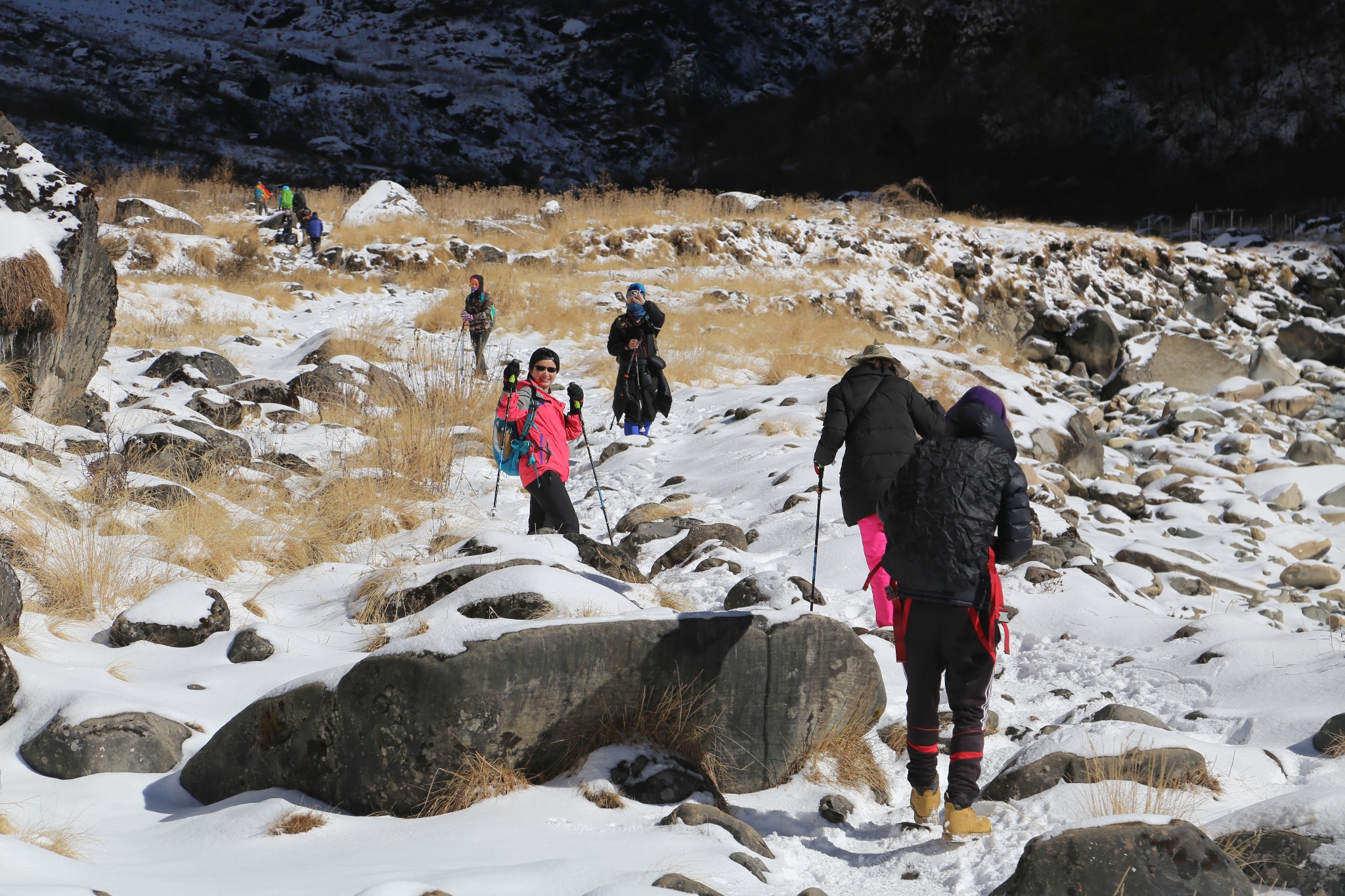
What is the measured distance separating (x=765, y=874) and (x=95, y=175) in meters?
28.2

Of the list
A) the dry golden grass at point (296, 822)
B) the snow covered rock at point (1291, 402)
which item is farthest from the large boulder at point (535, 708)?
the snow covered rock at point (1291, 402)

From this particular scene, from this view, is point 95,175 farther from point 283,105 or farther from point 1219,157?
point 1219,157

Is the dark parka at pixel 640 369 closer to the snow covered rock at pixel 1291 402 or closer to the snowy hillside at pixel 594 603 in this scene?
the snowy hillside at pixel 594 603

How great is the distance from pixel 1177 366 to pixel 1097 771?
1485 centimetres

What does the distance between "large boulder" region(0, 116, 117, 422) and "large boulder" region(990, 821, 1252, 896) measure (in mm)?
7476

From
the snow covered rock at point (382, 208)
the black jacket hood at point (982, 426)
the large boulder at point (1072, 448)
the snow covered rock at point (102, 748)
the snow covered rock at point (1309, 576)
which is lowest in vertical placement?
the snow covered rock at point (1309, 576)

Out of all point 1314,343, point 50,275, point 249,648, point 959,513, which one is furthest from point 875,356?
point 1314,343

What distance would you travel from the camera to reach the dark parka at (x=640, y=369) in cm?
955

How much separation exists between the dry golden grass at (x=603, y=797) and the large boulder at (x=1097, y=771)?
1.39 meters

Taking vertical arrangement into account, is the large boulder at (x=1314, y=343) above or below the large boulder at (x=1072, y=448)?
above

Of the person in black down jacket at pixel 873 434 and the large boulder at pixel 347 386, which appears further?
the large boulder at pixel 347 386

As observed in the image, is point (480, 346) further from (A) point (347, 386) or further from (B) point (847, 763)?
(B) point (847, 763)

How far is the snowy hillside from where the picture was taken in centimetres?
311

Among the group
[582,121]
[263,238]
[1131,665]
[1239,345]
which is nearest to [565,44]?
[582,121]
